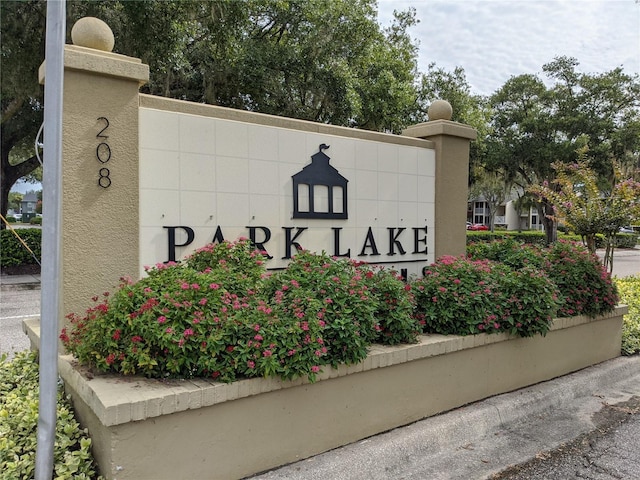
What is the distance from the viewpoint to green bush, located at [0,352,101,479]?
9.31 ft

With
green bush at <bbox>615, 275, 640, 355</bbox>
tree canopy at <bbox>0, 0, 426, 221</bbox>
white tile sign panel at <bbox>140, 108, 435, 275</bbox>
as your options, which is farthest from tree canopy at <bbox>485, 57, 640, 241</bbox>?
white tile sign panel at <bbox>140, 108, 435, 275</bbox>

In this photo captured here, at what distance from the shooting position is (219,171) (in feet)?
16.1

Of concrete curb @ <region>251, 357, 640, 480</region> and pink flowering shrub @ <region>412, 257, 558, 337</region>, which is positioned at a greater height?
pink flowering shrub @ <region>412, 257, 558, 337</region>

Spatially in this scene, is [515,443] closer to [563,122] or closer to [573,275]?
[573,275]

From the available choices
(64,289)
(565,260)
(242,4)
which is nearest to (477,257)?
(565,260)

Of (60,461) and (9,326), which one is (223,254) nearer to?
(60,461)

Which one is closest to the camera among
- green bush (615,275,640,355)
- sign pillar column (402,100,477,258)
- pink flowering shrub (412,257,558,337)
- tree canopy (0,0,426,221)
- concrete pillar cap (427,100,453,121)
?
pink flowering shrub (412,257,558,337)

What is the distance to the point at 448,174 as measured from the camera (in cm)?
714

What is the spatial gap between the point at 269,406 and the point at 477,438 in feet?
6.51

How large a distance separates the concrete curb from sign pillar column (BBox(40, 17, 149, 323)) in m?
2.13

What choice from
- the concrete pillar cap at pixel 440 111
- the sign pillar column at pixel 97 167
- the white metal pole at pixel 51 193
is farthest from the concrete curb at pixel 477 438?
the concrete pillar cap at pixel 440 111

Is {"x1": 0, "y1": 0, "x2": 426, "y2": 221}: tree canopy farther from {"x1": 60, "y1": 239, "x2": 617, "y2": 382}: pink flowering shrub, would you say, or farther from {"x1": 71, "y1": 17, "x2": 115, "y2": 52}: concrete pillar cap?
{"x1": 60, "y1": 239, "x2": 617, "y2": 382}: pink flowering shrub

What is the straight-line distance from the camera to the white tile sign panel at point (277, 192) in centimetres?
454

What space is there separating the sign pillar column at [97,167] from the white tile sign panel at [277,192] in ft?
0.51
